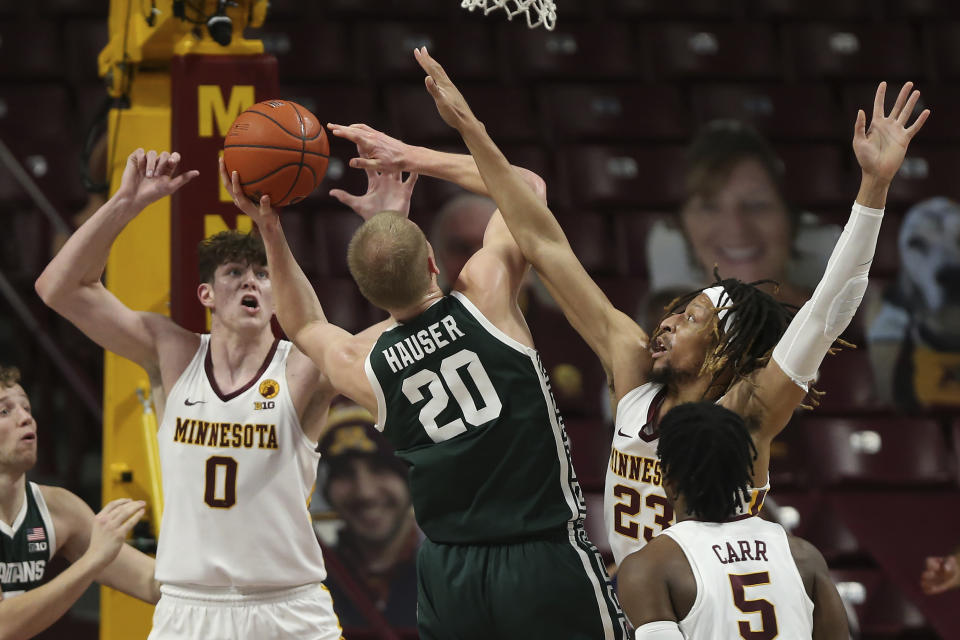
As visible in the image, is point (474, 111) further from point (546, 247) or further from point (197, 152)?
point (546, 247)

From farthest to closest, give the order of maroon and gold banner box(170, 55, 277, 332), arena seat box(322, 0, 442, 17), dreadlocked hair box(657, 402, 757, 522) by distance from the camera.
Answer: arena seat box(322, 0, 442, 17) → maroon and gold banner box(170, 55, 277, 332) → dreadlocked hair box(657, 402, 757, 522)

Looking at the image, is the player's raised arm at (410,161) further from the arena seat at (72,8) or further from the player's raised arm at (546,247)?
the arena seat at (72,8)

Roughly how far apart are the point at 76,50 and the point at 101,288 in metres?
4.56

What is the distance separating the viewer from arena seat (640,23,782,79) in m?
8.84

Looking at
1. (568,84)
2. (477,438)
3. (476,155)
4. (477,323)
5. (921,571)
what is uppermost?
(568,84)

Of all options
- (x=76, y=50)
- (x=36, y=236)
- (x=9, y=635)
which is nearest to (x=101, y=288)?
(x=9, y=635)

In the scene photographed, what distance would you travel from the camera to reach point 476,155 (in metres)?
3.68

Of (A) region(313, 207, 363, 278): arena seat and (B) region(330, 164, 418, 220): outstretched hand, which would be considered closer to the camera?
(B) region(330, 164, 418, 220): outstretched hand

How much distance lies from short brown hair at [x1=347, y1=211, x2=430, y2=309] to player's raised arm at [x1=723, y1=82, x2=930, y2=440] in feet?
3.24

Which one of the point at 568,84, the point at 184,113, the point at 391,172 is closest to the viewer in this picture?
the point at 391,172

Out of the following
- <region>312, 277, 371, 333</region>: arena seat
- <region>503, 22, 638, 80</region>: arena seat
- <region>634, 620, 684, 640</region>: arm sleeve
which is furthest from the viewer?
<region>503, 22, 638, 80</region>: arena seat

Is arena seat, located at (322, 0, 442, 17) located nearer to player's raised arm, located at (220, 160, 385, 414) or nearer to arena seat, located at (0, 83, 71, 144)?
arena seat, located at (0, 83, 71, 144)

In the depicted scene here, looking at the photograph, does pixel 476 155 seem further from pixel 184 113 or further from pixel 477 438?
pixel 184 113

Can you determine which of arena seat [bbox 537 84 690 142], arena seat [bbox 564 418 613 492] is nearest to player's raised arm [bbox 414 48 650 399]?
arena seat [bbox 564 418 613 492]
